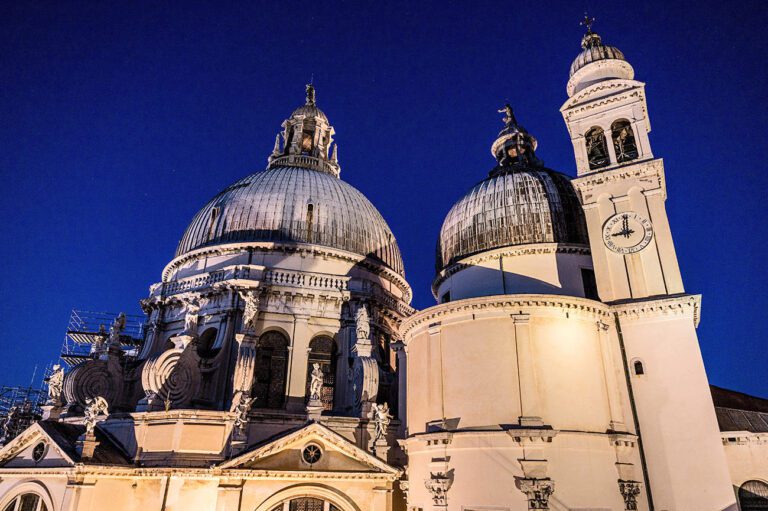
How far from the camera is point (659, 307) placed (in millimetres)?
19328

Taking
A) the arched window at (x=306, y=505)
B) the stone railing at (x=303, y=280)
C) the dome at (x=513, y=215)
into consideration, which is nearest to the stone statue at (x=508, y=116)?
the dome at (x=513, y=215)

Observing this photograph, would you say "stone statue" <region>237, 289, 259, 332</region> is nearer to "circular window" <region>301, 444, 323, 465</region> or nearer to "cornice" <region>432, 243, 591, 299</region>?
"circular window" <region>301, 444, 323, 465</region>

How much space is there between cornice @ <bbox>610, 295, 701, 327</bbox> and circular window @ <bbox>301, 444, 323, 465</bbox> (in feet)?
44.1

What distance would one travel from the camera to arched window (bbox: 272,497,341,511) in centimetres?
1981

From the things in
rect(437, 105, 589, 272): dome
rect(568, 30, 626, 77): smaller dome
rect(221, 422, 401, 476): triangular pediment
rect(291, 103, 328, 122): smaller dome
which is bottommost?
rect(221, 422, 401, 476): triangular pediment

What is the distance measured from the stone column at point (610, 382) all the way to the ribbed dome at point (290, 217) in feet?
51.8

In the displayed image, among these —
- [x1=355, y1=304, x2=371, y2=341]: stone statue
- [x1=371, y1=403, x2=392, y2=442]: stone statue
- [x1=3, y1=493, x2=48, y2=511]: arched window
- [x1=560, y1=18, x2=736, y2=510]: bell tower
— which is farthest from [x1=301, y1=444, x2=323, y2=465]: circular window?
[x1=560, y1=18, x2=736, y2=510]: bell tower

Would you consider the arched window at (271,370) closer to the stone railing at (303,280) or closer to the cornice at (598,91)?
the stone railing at (303,280)

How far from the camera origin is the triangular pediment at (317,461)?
20.0 metres

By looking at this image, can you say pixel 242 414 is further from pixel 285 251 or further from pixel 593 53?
pixel 593 53

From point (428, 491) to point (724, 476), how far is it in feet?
33.4

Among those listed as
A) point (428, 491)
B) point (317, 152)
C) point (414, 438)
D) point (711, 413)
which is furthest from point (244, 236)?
point (711, 413)

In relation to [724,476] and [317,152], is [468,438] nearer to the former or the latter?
[724,476]

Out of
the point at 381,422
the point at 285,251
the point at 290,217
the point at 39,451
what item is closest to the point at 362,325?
the point at 381,422
